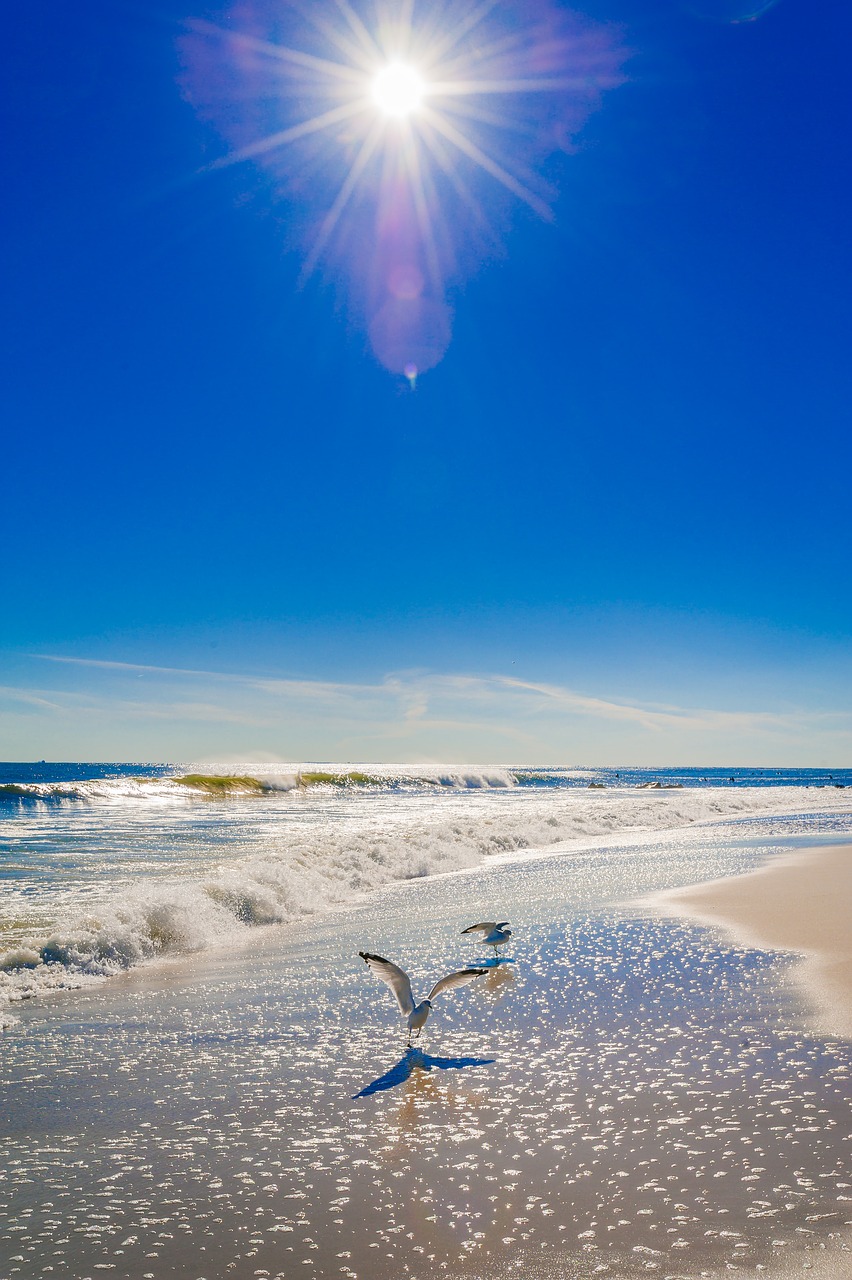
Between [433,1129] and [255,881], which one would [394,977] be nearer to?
[433,1129]

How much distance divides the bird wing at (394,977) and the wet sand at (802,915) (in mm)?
3403

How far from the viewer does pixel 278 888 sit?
14922mm

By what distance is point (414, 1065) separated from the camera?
6.20 metres

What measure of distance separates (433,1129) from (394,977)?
1.62 meters

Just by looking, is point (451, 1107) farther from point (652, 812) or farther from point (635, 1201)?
point (652, 812)

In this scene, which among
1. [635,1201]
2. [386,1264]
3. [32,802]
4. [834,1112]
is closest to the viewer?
[386,1264]

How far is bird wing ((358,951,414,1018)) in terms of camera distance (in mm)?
6594

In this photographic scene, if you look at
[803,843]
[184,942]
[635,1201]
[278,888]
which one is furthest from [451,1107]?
[803,843]

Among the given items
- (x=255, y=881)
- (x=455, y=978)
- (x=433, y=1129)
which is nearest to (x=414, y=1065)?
(x=455, y=978)

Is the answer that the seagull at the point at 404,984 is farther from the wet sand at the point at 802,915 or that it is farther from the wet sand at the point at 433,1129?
the wet sand at the point at 802,915

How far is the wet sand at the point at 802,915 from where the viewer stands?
8188mm

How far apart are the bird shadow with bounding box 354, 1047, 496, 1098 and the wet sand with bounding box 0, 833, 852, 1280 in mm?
27

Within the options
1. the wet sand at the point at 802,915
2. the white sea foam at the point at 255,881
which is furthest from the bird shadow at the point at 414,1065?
the white sea foam at the point at 255,881

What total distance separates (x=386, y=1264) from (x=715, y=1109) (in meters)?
2.46
